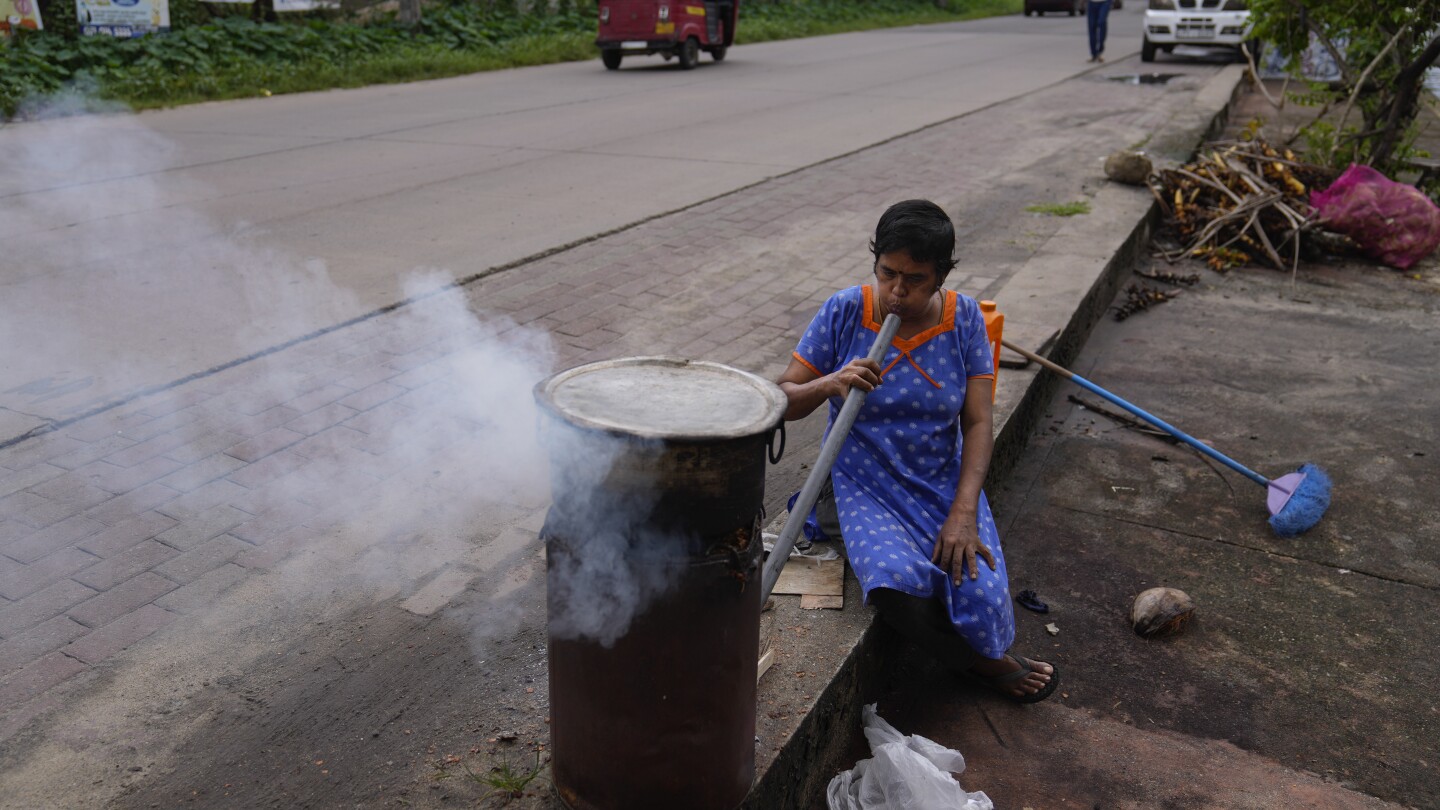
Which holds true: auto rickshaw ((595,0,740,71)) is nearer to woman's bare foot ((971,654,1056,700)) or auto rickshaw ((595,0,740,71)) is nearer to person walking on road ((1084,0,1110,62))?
person walking on road ((1084,0,1110,62))

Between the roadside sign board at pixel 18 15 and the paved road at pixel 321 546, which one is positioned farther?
the roadside sign board at pixel 18 15

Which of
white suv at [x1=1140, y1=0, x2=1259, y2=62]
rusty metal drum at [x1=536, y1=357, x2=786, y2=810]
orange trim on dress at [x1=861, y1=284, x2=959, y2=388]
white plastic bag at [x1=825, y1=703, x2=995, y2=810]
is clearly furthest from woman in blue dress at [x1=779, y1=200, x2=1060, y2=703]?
white suv at [x1=1140, y1=0, x2=1259, y2=62]

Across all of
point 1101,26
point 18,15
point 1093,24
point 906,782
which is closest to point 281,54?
point 18,15

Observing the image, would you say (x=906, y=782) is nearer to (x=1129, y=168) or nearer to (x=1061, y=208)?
(x=1061, y=208)

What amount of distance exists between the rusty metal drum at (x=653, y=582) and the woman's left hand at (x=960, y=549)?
836mm

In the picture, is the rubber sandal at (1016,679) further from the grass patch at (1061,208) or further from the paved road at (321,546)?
the grass patch at (1061,208)

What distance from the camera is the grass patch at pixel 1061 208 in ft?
24.8

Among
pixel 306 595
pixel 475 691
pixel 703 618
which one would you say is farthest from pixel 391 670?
pixel 703 618

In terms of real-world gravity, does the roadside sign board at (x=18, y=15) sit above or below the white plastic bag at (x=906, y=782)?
above

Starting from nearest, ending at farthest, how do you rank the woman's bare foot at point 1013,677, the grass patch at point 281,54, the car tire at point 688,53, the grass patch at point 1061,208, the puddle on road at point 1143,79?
the woman's bare foot at point 1013,677
the grass patch at point 1061,208
the grass patch at point 281,54
the puddle on road at point 1143,79
the car tire at point 688,53

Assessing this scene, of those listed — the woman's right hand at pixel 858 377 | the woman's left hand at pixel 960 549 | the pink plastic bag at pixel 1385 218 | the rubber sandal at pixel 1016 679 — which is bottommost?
the rubber sandal at pixel 1016 679

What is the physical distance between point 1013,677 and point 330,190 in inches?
264

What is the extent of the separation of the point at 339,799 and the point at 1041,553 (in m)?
2.40

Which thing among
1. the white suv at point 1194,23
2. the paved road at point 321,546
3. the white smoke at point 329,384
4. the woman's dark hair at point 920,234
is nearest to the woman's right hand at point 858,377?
the woman's dark hair at point 920,234
